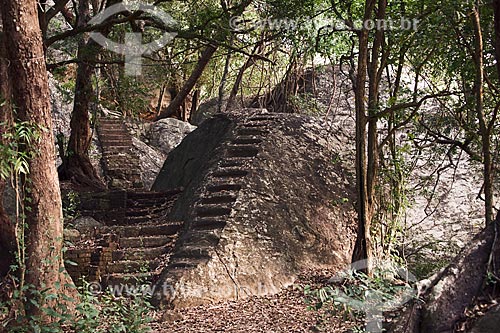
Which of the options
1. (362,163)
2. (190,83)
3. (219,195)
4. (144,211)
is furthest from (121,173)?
(362,163)

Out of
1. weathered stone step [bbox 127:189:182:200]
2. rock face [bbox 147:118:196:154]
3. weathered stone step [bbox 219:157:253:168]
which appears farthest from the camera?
rock face [bbox 147:118:196:154]

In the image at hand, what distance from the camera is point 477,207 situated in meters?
11.2

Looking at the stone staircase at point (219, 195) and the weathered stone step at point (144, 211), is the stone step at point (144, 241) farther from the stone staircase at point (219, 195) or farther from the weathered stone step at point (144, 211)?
the weathered stone step at point (144, 211)

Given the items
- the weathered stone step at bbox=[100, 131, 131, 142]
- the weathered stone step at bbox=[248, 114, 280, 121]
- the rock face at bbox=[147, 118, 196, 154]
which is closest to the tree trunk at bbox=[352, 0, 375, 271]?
the weathered stone step at bbox=[248, 114, 280, 121]

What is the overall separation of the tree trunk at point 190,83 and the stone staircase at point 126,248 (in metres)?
6.13

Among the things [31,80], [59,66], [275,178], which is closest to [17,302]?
[31,80]

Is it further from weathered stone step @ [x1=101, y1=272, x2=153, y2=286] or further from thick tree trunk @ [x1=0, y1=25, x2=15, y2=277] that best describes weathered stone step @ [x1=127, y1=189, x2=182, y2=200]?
thick tree trunk @ [x1=0, y1=25, x2=15, y2=277]

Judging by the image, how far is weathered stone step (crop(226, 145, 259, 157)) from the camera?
10242mm

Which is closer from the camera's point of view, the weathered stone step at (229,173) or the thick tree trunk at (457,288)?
the thick tree trunk at (457,288)

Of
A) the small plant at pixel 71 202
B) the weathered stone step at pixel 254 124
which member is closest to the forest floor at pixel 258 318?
the small plant at pixel 71 202

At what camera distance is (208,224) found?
8.75 m

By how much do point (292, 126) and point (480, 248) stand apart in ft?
22.3

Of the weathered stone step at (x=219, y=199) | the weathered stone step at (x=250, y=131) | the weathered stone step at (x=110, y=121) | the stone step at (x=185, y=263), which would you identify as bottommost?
the stone step at (x=185, y=263)

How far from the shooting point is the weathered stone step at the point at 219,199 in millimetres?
9180
